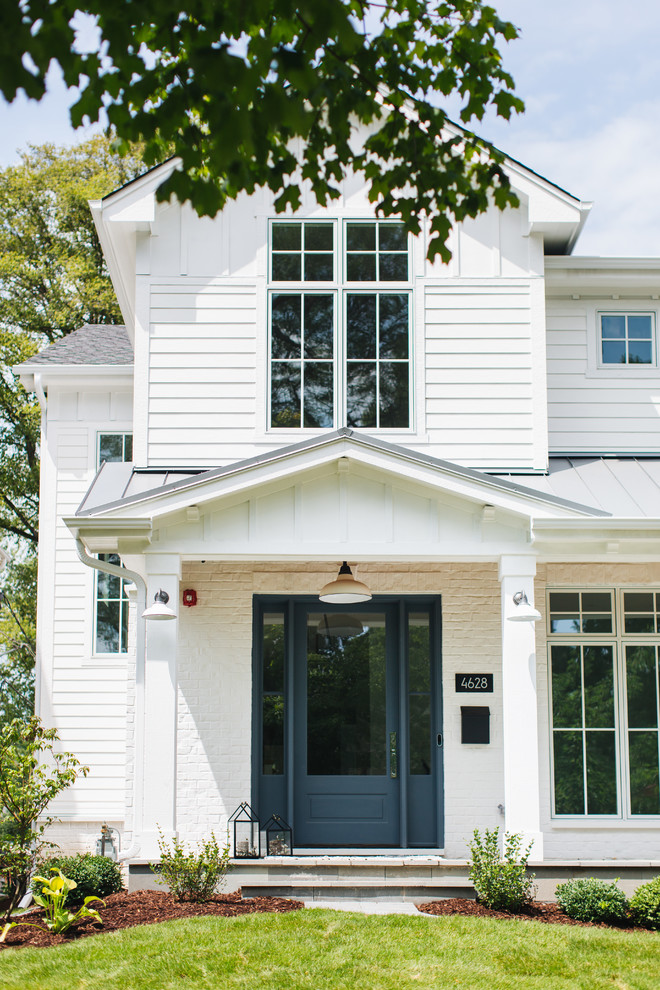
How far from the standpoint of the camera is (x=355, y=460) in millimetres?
8469

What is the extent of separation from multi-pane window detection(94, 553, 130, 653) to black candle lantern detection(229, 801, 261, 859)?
9.02 feet

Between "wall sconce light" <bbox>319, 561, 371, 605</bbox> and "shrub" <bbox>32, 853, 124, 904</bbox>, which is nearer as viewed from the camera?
"shrub" <bbox>32, 853, 124, 904</bbox>

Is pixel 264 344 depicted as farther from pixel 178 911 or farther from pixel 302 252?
pixel 178 911

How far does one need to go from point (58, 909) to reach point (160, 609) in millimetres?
2239

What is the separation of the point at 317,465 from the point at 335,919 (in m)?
3.36

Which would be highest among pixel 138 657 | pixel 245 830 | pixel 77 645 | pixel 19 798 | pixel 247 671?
pixel 77 645

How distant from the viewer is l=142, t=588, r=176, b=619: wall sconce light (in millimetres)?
8164

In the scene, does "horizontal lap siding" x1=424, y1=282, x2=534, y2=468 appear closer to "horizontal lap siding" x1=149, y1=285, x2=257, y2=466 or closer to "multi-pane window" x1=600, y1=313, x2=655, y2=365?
"multi-pane window" x1=600, y1=313, x2=655, y2=365

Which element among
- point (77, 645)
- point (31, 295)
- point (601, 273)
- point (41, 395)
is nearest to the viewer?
point (601, 273)

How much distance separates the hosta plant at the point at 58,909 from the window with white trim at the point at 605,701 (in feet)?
14.8

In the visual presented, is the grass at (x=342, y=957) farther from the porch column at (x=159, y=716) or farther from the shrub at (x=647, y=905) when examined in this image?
the porch column at (x=159, y=716)

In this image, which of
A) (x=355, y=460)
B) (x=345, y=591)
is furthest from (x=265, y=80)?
(x=345, y=591)

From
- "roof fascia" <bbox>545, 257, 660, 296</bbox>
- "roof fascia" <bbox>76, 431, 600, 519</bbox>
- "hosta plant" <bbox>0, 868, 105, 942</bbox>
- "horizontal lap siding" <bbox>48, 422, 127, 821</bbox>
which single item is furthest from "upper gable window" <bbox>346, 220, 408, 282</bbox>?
"hosta plant" <bbox>0, 868, 105, 942</bbox>

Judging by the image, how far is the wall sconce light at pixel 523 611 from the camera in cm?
838
